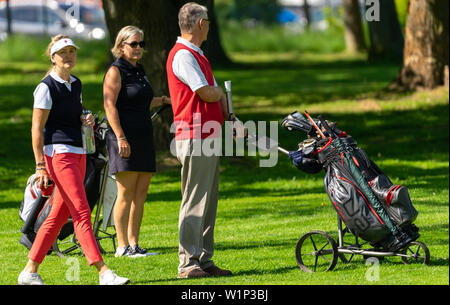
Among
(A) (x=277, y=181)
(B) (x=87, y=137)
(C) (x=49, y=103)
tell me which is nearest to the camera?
(C) (x=49, y=103)

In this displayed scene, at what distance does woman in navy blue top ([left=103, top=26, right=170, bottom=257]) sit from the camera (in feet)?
27.3

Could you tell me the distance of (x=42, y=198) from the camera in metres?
8.47

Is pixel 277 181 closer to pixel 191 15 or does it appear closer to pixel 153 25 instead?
pixel 153 25

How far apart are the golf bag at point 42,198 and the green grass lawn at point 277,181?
0.91ft

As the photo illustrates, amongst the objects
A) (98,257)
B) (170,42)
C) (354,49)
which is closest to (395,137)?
(170,42)

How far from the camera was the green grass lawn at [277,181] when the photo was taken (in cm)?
798

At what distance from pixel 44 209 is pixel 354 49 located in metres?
28.6

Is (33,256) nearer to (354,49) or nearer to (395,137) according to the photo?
(395,137)

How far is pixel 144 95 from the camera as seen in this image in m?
8.48

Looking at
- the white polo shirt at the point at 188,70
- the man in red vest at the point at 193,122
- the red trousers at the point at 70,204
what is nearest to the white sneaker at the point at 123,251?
the man in red vest at the point at 193,122

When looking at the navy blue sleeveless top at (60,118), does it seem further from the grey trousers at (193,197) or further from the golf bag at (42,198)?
the golf bag at (42,198)

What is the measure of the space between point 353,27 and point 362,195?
27.9 m

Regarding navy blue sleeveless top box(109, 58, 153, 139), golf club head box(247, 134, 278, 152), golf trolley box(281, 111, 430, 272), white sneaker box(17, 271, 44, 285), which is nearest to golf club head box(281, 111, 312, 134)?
golf trolley box(281, 111, 430, 272)

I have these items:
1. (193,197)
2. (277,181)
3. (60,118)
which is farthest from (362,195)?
(277,181)
